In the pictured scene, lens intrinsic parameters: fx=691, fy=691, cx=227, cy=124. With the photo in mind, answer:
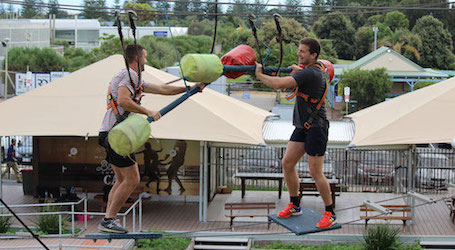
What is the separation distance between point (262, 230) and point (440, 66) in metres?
51.5

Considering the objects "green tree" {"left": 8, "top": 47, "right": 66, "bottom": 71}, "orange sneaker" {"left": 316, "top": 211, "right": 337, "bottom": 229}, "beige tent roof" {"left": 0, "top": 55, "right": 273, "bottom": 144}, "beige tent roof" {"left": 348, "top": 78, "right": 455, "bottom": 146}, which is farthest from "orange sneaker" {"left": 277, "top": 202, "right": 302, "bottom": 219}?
"green tree" {"left": 8, "top": 47, "right": 66, "bottom": 71}

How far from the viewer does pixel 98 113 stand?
18.8 m

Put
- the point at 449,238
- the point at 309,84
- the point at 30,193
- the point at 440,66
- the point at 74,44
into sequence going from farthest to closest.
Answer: the point at 74,44 → the point at 440,66 → the point at 30,193 → the point at 449,238 → the point at 309,84

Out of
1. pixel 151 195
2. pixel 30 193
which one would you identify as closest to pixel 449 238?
pixel 151 195

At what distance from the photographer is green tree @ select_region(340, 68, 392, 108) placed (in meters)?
45.5

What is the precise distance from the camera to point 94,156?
20.2 metres

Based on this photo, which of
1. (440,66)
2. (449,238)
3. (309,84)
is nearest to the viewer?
(309,84)

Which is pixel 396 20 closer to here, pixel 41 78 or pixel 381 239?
pixel 41 78

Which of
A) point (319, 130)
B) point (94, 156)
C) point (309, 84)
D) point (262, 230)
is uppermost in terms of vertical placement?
point (309, 84)

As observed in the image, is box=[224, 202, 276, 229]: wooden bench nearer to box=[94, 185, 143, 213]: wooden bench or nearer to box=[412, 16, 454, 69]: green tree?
box=[94, 185, 143, 213]: wooden bench

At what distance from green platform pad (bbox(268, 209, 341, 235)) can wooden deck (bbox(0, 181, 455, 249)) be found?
780 centimetres

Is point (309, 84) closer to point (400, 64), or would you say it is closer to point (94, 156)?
point (94, 156)

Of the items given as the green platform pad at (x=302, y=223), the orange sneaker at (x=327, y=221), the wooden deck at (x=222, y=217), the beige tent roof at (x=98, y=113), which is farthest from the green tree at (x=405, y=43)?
the orange sneaker at (x=327, y=221)

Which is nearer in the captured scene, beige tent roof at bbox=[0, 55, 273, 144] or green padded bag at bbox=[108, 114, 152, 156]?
green padded bag at bbox=[108, 114, 152, 156]
